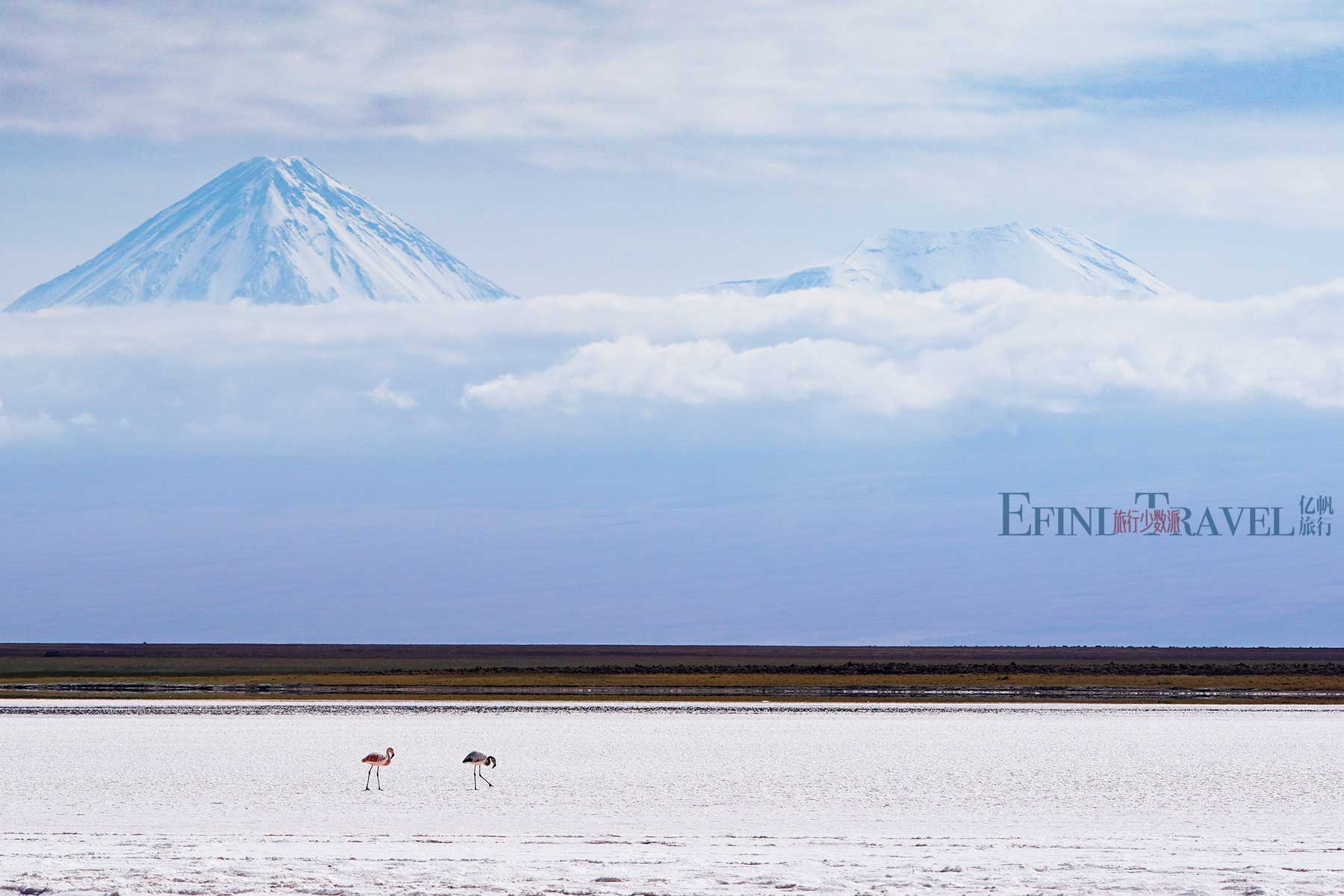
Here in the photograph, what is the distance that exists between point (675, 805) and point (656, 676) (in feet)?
184

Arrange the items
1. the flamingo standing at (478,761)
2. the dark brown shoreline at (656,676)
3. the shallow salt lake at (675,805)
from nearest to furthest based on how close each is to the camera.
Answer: the shallow salt lake at (675,805) → the flamingo standing at (478,761) → the dark brown shoreline at (656,676)

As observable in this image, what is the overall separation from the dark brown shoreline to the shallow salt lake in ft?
45.4

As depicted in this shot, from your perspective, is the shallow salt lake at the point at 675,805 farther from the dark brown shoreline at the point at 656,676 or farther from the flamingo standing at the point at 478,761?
the dark brown shoreline at the point at 656,676

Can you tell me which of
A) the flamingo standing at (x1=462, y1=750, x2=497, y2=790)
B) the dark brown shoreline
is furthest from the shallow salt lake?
the dark brown shoreline

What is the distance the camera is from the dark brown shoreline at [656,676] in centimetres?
5471

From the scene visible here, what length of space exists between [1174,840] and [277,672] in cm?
7319

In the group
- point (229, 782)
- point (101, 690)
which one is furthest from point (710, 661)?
point (229, 782)

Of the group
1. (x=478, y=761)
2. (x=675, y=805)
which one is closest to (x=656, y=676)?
(x=478, y=761)

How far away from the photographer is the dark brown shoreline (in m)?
54.7

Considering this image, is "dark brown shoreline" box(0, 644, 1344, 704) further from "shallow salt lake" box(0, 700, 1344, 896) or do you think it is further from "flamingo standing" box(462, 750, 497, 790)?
"flamingo standing" box(462, 750, 497, 790)

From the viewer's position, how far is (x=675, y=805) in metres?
20.6

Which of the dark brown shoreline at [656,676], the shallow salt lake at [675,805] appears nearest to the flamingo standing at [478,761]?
the shallow salt lake at [675,805]

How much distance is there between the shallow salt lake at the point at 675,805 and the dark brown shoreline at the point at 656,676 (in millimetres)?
13852

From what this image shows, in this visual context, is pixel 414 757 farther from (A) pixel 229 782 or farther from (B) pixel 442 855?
(B) pixel 442 855
